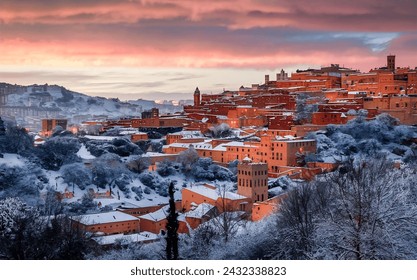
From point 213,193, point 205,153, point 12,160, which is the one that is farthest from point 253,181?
point 12,160

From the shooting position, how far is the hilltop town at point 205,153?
32.0 feet

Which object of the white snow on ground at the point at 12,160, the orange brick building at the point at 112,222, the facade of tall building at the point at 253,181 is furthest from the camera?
the white snow on ground at the point at 12,160

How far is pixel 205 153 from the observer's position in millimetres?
15438

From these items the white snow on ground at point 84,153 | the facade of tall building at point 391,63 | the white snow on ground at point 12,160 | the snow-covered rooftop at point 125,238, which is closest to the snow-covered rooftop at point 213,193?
the snow-covered rooftop at point 125,238

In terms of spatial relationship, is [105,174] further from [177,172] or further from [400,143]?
[400,143]

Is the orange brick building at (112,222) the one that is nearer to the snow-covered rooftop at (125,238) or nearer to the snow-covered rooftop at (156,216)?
the snow-covered rooftop at (156,216)

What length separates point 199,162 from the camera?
47.7 feet

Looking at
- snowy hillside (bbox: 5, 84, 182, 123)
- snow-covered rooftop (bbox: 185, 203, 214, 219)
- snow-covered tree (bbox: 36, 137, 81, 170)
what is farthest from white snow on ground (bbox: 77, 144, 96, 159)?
snow-covered rooftop (bbox: 185, 203, 214, 219)

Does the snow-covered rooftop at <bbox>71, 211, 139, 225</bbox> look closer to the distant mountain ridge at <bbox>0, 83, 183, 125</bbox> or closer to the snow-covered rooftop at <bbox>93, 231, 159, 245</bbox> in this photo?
the snow-covered rooftop at <bbox>93, 231, 159, 245</bbox>

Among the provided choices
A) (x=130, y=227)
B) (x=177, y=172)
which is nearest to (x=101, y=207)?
(x=130, y=227)

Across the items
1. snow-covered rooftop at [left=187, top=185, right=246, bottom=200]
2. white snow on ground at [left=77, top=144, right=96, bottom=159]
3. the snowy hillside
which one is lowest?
snow-covered rooftop at [left=187, top=185, right=246, bottom=200]

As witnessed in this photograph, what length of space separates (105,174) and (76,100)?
1115 centimetres

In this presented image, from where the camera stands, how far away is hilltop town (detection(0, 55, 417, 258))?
974 centimetres
